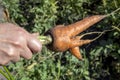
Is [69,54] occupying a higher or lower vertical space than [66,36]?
lower

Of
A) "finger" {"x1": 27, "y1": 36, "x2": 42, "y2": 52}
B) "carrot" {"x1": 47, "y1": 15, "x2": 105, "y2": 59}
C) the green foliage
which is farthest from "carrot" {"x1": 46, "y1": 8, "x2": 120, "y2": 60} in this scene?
the green foliage

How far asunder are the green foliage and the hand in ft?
4.91

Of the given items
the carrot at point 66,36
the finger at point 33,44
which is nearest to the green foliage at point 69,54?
the carrot at point 66,36

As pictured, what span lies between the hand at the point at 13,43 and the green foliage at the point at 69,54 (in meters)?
1.50

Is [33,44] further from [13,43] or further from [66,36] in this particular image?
[66,36]

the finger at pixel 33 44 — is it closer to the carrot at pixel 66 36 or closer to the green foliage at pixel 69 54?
the carrot at pixel 66 36

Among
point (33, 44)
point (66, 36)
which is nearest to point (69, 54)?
point (66, 36)

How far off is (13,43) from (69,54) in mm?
1699

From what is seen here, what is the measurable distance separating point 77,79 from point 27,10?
2.57ft

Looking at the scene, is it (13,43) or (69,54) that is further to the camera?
(69,54)

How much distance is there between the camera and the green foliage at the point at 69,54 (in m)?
3.17

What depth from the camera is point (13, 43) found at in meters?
1.58

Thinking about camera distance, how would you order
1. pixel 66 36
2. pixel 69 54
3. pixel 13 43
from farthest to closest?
pixel 69 54
pixel 66 36
pixel 13 43

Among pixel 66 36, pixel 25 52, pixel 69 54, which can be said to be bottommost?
pixel 69 54
